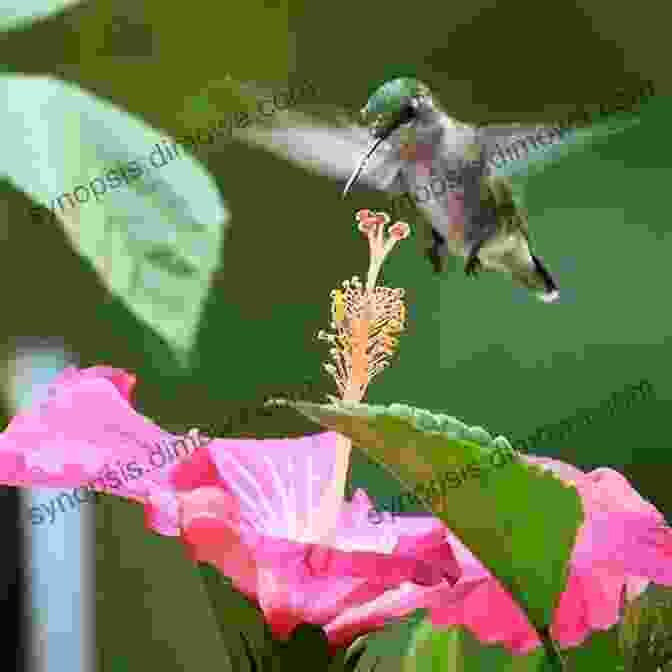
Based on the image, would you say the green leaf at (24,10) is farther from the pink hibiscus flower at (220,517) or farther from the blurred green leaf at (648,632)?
the blurred green leaf at (648,632)

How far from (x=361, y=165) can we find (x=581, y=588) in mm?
431

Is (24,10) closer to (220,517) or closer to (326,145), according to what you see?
(326,145)

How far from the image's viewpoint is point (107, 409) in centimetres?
46

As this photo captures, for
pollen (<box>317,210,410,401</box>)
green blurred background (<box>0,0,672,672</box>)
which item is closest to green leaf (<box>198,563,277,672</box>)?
pollen (<box>317,210,410,401</box>)

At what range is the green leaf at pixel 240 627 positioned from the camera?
0.38 meters

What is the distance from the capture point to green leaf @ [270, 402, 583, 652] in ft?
1.04

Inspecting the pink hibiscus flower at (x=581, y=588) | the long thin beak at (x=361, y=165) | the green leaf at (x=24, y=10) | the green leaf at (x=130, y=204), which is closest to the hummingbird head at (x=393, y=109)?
the long thin beak at (x=361, y=165)

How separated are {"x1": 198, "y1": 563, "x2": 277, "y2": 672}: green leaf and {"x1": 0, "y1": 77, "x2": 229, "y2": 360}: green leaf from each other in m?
0.40

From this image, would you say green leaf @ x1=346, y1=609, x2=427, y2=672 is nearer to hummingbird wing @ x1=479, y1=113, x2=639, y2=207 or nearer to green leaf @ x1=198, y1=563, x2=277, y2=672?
green leaf @ x1=198, y1=563, x2=277, y2=672

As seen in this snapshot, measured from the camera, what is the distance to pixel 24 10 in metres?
0.83

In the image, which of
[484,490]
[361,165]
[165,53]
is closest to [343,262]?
[361,165]

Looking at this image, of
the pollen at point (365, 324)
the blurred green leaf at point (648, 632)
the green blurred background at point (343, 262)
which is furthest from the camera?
the green blurred background at point (343, 262)

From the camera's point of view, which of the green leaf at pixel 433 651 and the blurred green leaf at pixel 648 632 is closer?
the blurred green leaf at pixel 648 632

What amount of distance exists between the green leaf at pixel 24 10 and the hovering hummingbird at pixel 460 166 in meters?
0.26
